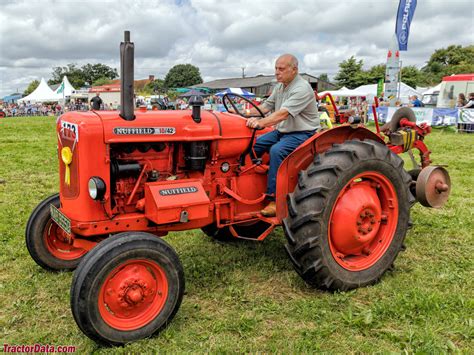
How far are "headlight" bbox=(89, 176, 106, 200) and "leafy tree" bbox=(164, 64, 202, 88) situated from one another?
92.3 metres

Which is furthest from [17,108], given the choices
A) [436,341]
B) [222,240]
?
[436,341]

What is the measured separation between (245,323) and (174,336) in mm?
514

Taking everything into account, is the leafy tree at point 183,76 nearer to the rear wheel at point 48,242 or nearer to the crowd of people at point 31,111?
the crowd of people at point 31,111

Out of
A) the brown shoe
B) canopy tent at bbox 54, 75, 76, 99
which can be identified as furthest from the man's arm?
canopy tent at bbox 54, 75, 76, 99

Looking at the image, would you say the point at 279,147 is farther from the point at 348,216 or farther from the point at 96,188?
the point at 96,188

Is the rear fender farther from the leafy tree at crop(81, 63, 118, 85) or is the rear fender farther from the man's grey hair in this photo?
the leafy tree at crop(81, 63, 118, 85)

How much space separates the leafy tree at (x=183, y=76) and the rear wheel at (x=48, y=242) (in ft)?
300

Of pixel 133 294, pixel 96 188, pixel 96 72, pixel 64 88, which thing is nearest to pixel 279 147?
pixel 96 188

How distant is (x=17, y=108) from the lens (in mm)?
41938

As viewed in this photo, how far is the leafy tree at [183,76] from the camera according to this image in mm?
94062

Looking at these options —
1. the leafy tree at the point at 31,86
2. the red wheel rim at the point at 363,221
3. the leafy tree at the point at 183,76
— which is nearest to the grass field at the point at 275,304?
the red wheel rim at the point at 363,221

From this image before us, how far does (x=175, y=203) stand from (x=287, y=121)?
1.36 m

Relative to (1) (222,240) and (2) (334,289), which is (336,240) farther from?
(1) (222,240)

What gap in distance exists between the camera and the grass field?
2910 millimetres
